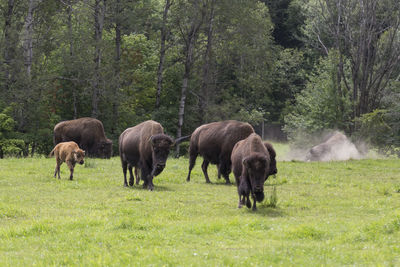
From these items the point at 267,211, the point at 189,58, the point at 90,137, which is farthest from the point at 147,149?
the point at 189,58

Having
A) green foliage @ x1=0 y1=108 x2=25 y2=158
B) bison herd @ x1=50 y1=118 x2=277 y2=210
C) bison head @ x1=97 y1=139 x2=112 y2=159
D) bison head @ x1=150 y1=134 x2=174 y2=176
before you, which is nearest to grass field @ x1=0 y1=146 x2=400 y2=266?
bison herd @ x1=50 y1=118 x2=277 y2=210

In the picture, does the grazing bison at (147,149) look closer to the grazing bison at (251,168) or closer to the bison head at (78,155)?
the bison head at (78,155)

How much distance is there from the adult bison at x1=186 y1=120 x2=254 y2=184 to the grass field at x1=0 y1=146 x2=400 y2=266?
72 cm

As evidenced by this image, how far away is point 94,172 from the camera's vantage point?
70.6 feet

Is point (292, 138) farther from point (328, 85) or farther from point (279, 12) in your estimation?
point (279, 12)

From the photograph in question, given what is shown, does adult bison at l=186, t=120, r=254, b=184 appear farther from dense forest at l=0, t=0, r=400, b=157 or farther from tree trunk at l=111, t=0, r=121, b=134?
tree trunk at l=111, t=0, r=121, b=134

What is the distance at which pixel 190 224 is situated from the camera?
35.8 feet

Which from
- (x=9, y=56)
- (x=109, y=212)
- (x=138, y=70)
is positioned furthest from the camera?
(x=138, y=70)

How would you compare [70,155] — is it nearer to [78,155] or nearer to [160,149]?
[78,155]

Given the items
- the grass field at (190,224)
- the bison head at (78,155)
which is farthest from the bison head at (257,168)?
the bison head at (78,155)

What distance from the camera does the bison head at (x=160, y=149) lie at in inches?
637

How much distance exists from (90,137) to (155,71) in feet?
56.5

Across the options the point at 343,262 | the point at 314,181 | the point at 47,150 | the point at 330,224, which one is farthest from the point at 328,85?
the point at 343,262

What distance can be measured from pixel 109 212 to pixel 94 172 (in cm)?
933
